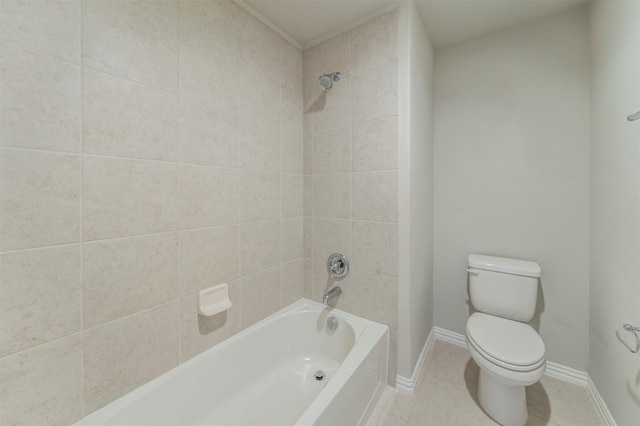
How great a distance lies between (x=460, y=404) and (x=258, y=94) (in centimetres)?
218

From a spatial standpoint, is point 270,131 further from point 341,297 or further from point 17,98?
point 341,297

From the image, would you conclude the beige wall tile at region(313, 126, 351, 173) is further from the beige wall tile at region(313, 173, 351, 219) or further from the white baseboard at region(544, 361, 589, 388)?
the white baseboard at region(544, 361, 589, 388)

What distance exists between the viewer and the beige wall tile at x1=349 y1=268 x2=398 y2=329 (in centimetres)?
150

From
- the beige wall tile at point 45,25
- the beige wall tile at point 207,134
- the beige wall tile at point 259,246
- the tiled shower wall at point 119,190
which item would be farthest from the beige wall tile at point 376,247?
the beige wall tile at point 45,25

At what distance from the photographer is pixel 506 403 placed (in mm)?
1274

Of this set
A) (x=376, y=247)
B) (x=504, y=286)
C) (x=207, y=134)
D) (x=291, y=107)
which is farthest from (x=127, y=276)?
(x=504, y=286)

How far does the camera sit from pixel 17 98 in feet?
2.48

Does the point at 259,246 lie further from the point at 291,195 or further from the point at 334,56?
the point at 334,56

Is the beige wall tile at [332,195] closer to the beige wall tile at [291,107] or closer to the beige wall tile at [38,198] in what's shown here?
the beige wall tile at [291,107]

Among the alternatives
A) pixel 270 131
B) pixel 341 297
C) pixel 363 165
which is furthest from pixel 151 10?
pixel 341 297

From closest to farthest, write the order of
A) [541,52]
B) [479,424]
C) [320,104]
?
1. [479,424]
2. [541,52]
3. [320,104]

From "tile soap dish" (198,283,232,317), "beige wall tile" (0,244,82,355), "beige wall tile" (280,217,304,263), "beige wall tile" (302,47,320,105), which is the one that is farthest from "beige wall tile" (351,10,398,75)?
"beige wall tile" (0,244,82,355)

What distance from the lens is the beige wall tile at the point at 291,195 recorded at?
1.69m

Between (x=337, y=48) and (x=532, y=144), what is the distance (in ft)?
4.79
